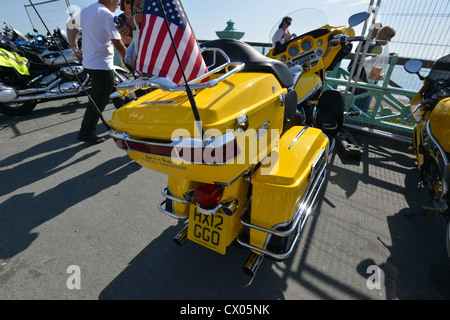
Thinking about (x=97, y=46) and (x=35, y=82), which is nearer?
(x=97, y=46)

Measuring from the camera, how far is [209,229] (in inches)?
62.4

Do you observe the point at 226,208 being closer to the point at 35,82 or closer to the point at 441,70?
the point at 441,70

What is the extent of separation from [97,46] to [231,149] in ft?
10.4

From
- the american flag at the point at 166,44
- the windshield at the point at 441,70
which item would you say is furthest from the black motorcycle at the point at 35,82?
the windshield at the point at 441,70

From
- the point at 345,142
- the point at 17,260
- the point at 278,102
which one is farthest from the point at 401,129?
the point at 17,260

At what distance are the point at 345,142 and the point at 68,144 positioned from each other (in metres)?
4.43

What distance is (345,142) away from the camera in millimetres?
3582

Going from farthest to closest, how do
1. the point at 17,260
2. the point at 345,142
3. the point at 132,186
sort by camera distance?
1. the point at 345,142
2. the point at 132,186
3. the point at 17,260

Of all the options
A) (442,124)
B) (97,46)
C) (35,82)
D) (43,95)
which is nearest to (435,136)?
(442,124)

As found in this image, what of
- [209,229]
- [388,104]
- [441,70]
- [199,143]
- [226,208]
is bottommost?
[388,104]

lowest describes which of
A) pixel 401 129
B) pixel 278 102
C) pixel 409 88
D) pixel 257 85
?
pixel 401 129
